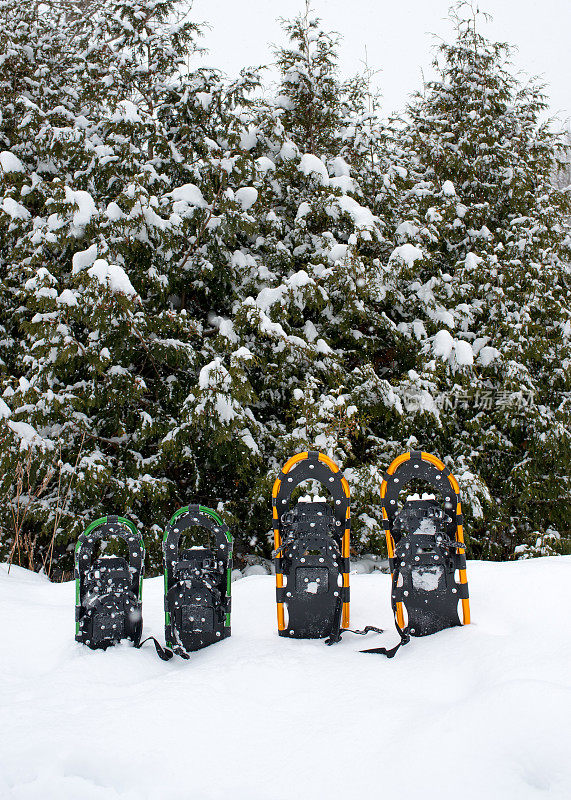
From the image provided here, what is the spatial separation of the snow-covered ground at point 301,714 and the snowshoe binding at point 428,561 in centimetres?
10

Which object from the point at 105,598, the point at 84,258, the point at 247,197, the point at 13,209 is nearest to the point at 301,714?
the point at 105,598

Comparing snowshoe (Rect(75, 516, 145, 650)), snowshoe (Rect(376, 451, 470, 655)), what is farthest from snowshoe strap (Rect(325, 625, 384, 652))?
snowshoe (Rect(75, 516, 145, 650))

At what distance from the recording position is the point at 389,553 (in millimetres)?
2951

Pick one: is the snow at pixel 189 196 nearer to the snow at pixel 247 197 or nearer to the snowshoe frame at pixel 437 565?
the snow at pixel 247 197

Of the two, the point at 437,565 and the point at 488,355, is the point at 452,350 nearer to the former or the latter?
the point at 488,355

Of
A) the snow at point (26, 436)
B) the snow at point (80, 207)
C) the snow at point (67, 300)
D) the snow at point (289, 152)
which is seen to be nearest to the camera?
the snow at point (26, 436)

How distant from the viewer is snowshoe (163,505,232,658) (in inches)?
114

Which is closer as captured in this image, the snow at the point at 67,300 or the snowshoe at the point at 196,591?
the snowshoe at the point at 196,591

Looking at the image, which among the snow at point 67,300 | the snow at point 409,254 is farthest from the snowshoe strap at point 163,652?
the snow at point 409,254

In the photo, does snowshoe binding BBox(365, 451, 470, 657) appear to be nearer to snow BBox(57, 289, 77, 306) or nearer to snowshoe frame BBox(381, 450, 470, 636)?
snowshoe frame BBox(381, 450, 470, 636)

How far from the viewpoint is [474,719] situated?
1822 mm

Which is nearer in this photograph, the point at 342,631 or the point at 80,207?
the point at 342,631

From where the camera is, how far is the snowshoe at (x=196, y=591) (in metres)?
2.90

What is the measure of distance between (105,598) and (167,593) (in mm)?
319
